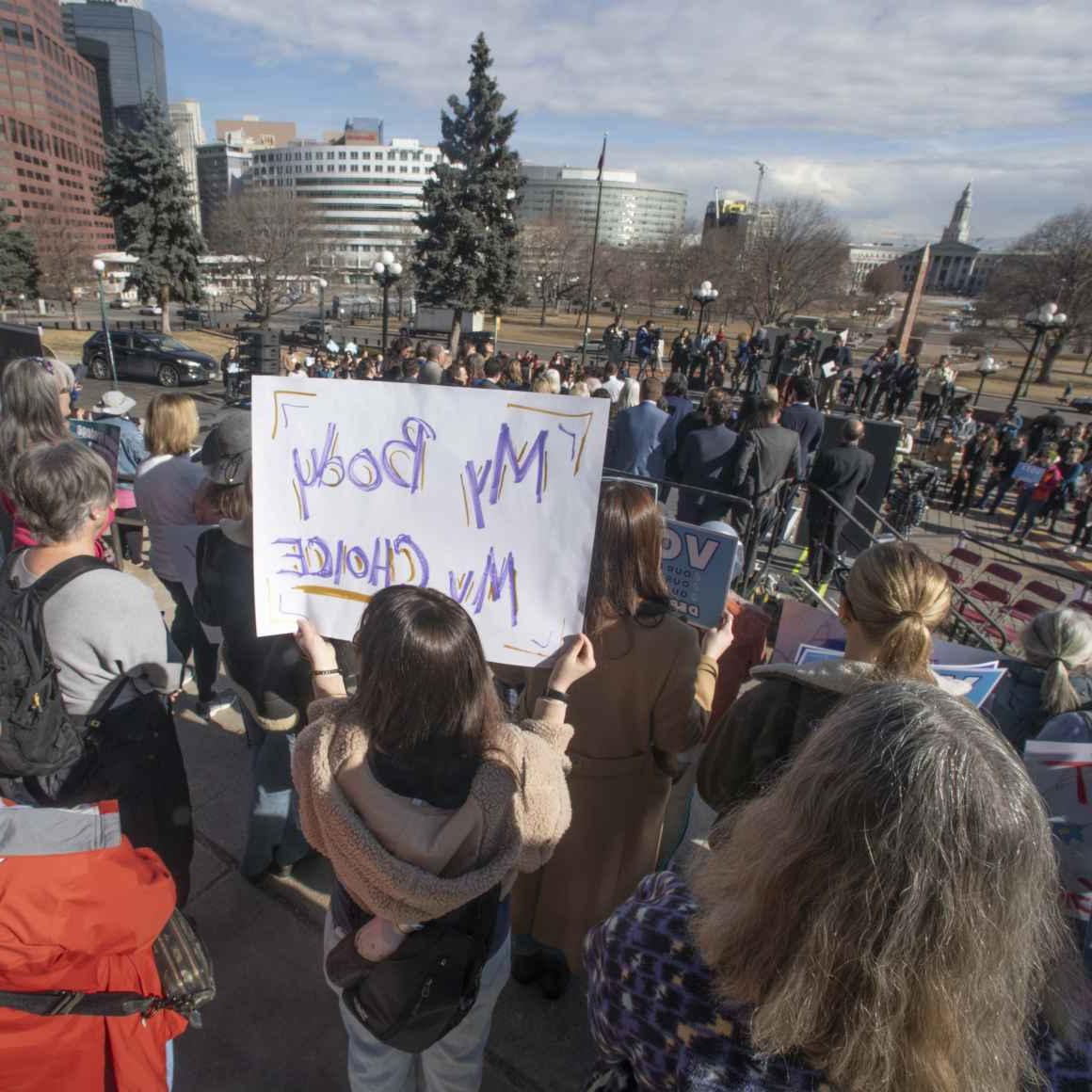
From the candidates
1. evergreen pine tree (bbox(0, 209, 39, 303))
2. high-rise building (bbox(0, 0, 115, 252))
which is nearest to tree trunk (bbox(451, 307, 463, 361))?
evergreen pine tree (bbox(0, 209, 39, 303))

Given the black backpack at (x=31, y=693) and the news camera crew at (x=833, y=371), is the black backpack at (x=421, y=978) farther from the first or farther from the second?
the news camera crew at (x=833, y=371)

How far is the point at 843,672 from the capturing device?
168 centimetres

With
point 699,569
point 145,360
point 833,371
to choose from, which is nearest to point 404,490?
point 699,569

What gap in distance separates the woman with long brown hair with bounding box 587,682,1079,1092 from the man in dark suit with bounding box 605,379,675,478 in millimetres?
5649

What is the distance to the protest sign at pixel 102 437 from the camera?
419cm

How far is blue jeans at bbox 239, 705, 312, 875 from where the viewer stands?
264cm

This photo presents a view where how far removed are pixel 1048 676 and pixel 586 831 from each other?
202 cm

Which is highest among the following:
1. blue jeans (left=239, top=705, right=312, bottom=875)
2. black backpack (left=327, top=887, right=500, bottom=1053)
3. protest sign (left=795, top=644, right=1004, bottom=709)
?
protest sign (left=795, top=644, right=1004, bottom=709)

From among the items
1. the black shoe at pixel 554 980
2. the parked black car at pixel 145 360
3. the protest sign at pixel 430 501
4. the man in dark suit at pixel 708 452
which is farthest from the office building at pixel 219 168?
the black shoe at pixel 554 980

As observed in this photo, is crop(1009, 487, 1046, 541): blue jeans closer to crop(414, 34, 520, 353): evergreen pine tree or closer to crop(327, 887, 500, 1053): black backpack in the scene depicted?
crop(327, 887, 500, 1053): black backpack

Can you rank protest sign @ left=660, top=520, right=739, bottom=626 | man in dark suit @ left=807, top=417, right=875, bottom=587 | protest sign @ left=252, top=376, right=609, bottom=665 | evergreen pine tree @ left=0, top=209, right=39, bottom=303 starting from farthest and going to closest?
1. evergreen pine tree @ left=0, top=209, right=39, bottom=303
2. man in dark suit @ left=807, top=417, right=875, bottom=587
3. protest sign @ left=660, top=520, right=739, bottom=626
4. protest sign @ left=252, top=376, right=609, bottom=665

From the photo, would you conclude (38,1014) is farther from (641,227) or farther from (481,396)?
(641,227)

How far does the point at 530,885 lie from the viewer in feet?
7.76

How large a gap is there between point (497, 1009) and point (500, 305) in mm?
36082
